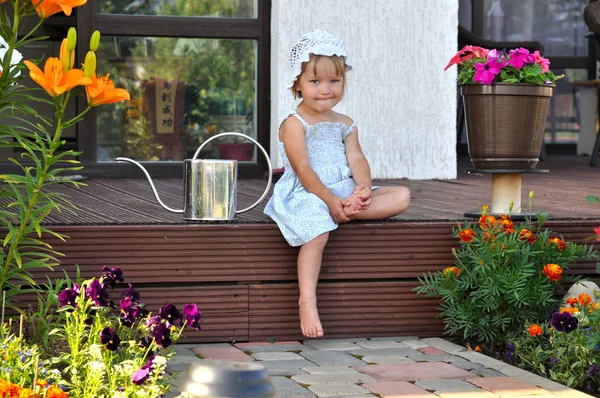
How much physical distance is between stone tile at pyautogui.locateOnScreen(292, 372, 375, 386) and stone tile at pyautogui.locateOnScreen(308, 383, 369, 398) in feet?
0.12

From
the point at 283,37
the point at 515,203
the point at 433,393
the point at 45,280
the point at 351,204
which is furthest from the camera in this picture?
the point at 283,37

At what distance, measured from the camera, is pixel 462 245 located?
344 centimetres

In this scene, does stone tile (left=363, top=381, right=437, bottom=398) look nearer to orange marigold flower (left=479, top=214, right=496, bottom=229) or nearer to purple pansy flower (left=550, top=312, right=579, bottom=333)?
purple pansy flower (left=550, top=312, right=579, bottom=333)

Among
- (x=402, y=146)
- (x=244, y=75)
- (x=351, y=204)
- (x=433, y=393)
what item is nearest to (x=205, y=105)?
(x=244, y=75)

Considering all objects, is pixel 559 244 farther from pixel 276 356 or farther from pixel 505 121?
pixel 276 356

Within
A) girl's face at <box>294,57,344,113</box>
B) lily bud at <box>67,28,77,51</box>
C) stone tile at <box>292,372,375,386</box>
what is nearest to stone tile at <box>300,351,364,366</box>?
stone tile at <box>292,372,375,386</box>

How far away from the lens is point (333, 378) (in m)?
2.88

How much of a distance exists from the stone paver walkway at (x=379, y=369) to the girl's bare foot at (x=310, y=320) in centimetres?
6

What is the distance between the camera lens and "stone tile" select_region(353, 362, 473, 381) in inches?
115

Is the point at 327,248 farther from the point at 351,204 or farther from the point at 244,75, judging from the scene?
the point at 244,75

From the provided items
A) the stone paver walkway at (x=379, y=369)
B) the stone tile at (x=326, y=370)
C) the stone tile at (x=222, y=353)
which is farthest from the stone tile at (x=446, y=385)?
the stone tile at (x=222, y=353)

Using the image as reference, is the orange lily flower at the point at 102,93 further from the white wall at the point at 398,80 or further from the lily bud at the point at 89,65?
the white wall at the point at 398,80

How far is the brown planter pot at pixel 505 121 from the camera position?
3.60 metres

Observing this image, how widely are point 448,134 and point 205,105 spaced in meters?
1.31
